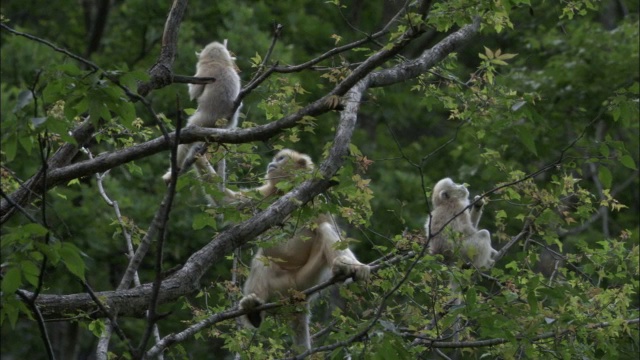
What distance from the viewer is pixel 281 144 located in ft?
25.8

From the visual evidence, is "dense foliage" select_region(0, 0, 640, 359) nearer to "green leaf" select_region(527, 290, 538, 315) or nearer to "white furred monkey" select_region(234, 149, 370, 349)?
"green leaf" select_region(527, 290, 538, 315)

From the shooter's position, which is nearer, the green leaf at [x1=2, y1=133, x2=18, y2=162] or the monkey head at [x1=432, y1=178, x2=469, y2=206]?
the green leaf at [x1=2, y1=133, x2=18, y2=162]

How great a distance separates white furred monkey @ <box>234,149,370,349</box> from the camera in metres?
7.82

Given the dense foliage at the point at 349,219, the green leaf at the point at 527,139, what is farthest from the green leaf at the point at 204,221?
the green leaf at the point at 527,139

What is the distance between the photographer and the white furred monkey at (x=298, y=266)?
7.82 m

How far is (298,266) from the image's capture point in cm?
868

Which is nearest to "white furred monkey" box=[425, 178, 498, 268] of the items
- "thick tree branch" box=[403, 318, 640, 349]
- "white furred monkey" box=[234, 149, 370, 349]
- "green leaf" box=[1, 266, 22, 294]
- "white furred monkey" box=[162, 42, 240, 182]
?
"white furred monkey" box=[234, 149, 370, 349]

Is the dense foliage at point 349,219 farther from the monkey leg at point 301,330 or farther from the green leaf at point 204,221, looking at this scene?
the monkey leg at point 301,330

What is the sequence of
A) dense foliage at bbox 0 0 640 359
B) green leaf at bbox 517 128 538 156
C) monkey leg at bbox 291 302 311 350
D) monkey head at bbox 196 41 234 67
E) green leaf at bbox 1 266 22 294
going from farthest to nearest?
monkey head at bbox 196 41 234 67 → monkey leg at bbox 291 302 311 350 → green leaf at bbox 517 128 538 156 → dense foliage at bbox 0 0 640 359 → green leaf at bbox 1 266 22 294

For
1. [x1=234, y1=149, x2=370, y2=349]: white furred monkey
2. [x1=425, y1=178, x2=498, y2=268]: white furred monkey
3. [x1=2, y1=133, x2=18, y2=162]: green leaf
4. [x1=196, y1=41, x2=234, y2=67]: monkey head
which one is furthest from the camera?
[x1=196, y1=41, x2=234, y2=67]: monkey head

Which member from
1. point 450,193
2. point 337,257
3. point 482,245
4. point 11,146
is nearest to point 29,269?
point 11,146

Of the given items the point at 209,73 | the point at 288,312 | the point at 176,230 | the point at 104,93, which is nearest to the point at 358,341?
the point at 288,312

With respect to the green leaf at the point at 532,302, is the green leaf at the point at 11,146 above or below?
above

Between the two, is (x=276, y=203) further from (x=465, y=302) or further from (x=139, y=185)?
(x=139, y=185)
